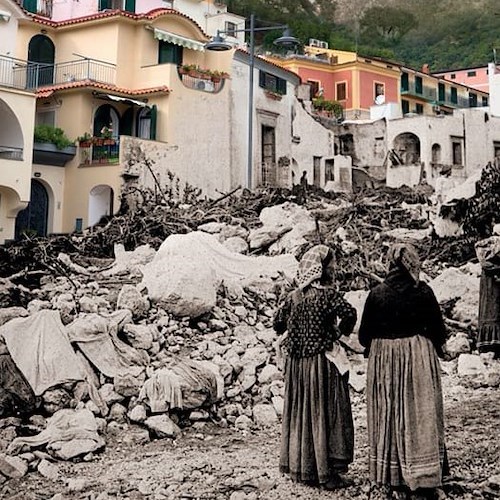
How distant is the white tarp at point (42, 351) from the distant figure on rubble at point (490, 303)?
15.7ft

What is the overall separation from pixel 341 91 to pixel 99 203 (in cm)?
2094

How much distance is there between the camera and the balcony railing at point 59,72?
80.9ft

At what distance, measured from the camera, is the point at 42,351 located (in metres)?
7.73

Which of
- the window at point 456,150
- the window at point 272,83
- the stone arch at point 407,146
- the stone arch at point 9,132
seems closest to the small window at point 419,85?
the window at point 456,150

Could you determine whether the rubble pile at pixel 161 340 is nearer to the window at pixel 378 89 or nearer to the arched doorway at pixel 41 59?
the arched doorway at pixel 41 59

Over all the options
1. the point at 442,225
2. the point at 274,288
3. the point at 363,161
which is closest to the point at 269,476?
the point at 274,288

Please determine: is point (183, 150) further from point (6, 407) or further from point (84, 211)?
point (6, 407)

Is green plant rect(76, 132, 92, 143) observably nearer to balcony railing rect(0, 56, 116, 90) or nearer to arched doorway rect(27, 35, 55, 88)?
balcony railing rect(0, 56, 116, 90)

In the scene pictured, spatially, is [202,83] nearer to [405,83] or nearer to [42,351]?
[42,351]

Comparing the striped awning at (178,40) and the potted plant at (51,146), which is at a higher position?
the striped awning at (178,40)

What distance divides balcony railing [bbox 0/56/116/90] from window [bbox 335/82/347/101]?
18.8 m

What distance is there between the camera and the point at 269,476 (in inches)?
233

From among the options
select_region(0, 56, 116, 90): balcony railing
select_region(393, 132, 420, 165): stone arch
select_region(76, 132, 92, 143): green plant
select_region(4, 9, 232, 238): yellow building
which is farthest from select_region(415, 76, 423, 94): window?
select_region(76, 132, 92, 143): green plant

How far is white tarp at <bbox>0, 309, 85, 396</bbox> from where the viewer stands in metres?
7.55
